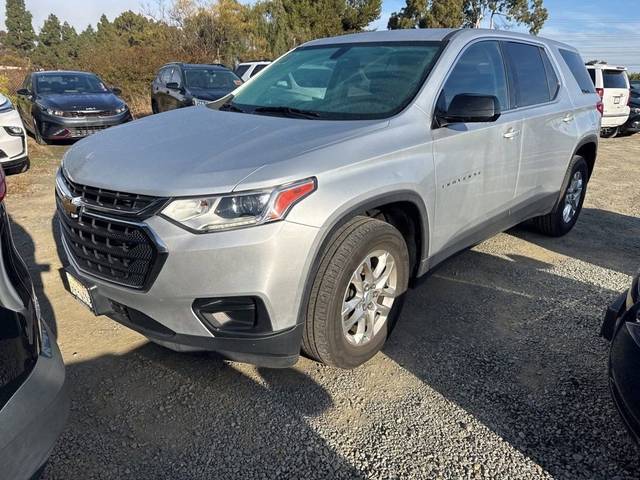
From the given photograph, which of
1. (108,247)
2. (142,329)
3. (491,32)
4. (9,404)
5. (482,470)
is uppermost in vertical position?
(491,32)

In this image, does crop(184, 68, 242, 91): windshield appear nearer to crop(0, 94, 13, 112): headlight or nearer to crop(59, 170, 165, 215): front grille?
crop(0, 94, 13, 112): headlight

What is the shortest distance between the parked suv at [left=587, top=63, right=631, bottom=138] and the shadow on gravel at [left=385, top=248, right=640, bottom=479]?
9.74m

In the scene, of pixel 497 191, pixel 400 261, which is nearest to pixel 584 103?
pixel 497 191

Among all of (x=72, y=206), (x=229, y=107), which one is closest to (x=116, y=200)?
(x=72, y=206)

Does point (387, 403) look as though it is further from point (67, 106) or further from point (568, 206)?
point (67, 106)

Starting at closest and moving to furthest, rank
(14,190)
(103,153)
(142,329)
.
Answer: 1. (142,329)
2. (103,153)
3. (14,190)

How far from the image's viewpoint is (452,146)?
3.05 m

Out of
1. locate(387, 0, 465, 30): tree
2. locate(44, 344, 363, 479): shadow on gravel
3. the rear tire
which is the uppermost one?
locate(387, 0, 465, 30): tree

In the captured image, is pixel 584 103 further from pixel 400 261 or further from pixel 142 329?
pixel 142 329

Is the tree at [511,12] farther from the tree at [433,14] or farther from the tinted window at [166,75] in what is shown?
the tinted window at [166,75]

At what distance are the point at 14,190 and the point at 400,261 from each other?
18.3 feet

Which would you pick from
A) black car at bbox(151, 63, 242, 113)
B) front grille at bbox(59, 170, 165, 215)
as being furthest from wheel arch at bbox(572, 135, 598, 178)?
black car at bbox(151, 63, 242, 113)

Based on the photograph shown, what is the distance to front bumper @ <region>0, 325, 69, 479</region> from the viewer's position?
59.3 inches

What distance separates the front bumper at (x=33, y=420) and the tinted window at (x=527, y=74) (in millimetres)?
3508
